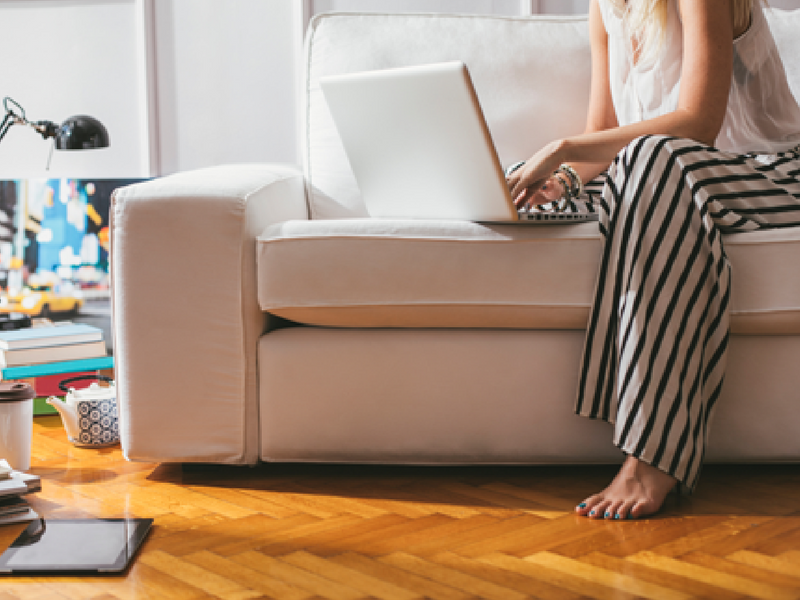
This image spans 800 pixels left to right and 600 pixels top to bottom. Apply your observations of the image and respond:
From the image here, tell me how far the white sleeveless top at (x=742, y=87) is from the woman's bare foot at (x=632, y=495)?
67cm

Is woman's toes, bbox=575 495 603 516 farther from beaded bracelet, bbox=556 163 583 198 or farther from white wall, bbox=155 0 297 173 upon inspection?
white wall, bbox=155 0 297 173

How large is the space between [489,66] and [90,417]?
108 centimetres

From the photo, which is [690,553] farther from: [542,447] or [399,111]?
[399,111]

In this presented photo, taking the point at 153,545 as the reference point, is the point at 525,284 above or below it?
above

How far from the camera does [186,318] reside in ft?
4.43

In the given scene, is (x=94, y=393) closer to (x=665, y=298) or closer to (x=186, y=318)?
(x=186, y=318)

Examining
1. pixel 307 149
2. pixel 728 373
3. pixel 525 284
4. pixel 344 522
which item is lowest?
pixel 344 522

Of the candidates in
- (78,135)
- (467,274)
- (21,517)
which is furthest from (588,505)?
(78,135)

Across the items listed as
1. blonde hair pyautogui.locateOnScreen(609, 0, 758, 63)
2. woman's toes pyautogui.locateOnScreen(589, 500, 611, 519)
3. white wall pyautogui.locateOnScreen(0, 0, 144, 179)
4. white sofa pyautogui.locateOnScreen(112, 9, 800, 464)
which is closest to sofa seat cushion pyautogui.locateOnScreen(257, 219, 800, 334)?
white sofa pyautogui.locateOnScreen(112, 9, 800, 464)

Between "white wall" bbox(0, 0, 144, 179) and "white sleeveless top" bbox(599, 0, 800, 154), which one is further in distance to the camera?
"white wall" bbox(0, 0, 144, 179)

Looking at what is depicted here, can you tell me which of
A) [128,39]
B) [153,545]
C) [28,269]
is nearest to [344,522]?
[153,545]

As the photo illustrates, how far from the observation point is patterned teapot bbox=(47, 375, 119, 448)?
5.27ft

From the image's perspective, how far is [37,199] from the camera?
8.19 ft

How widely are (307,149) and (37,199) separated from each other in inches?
41.4
